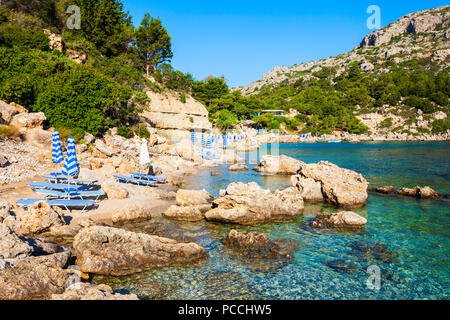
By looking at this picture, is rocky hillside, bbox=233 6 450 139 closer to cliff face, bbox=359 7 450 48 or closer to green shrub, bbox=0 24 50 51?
cliff face, bbox=359 7 450 48

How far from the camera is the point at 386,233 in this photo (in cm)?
1150

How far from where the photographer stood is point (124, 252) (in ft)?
27.2

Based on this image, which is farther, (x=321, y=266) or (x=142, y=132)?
(x=142, y=132)

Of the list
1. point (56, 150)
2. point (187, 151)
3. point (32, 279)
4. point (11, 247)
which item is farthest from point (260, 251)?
point (187, 151)

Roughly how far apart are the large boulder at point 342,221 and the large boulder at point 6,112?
21.0 metres

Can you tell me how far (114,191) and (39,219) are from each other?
5.21m

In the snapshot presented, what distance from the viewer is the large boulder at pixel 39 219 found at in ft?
31.5

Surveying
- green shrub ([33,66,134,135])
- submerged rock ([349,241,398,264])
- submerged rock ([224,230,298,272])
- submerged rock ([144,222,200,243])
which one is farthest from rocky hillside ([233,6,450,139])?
submerged rock ([224,230,298,272])

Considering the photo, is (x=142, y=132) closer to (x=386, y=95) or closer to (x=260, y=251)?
(x=260, y=251)

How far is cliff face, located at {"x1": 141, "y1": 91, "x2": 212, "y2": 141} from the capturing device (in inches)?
1627

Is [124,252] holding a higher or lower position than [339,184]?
lower
